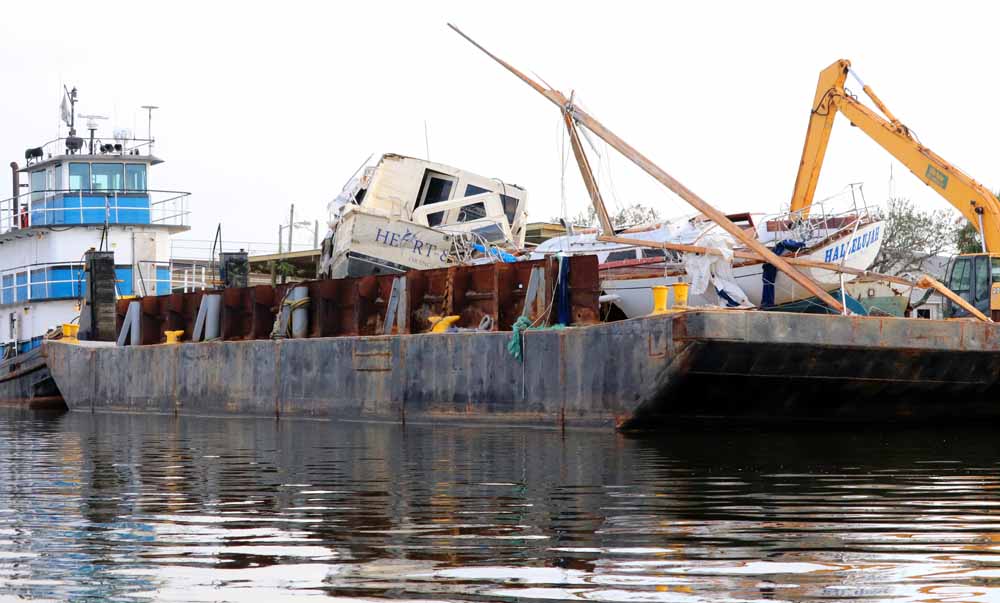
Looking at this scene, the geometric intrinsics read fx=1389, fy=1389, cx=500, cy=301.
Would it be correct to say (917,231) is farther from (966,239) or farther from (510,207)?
(510,207)

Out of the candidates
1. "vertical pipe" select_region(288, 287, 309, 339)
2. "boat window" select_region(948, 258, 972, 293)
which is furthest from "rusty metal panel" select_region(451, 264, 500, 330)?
"boat window" select_region(948, 258, 972, 293)

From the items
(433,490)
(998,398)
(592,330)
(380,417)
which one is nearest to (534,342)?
(592,330)

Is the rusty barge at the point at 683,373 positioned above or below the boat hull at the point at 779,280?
below

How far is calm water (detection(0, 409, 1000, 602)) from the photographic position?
6074 mm

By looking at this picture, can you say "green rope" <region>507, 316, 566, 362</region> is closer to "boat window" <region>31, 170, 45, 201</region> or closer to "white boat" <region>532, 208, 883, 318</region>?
"white boat" <region>532, 208, 883, 318</region>

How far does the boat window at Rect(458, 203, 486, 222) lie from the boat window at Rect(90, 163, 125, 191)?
1295 centimetres

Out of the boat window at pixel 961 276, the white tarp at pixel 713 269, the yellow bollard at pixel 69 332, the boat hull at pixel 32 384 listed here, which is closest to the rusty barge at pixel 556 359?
the white tarp at pixel 713 269

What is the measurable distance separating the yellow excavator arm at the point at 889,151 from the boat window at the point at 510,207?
610 centimetres

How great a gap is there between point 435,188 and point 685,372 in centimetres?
1164

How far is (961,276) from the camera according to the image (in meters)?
21.2

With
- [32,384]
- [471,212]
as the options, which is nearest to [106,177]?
[32,384]

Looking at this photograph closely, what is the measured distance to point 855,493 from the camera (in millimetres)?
9938

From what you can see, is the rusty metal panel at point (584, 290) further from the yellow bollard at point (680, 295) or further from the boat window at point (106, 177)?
the boat window at point (106, 177)

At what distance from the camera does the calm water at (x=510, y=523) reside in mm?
6074
